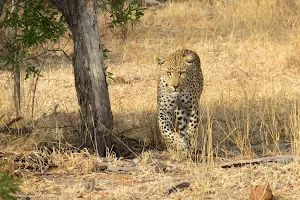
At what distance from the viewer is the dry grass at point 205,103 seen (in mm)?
6684

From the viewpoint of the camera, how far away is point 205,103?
10078 millimetres

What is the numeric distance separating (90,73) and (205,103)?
2676mm

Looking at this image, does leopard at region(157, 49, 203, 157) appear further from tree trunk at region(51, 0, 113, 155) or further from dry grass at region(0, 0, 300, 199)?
tree trunk at region(51, 0, 113, 155)

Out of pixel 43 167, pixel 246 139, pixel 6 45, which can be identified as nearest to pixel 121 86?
pixel 6 45

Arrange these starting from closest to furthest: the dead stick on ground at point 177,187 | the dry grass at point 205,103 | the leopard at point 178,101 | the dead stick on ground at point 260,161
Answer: the dead stick on ground at point 177,187 → the dry grass at point 205,103 → the dead stick on ground at point 260,161 → the leopard at point 178,101

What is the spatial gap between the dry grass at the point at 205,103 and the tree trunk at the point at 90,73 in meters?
0.31

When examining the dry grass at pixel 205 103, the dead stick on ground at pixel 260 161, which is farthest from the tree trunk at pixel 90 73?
the dead stick on ground at pixel 260 161

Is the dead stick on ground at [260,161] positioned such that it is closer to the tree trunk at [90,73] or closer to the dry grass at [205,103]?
the dry grass at [205,103]

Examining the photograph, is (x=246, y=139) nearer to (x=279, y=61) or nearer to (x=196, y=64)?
(x=196, y=64)

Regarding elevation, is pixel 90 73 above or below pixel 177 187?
above

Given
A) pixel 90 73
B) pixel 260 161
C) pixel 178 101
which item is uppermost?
pixel 90 73

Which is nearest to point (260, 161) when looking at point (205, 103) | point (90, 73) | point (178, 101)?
point (178, 101)

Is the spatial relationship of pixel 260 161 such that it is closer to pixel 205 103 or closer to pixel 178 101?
pixel 178 101

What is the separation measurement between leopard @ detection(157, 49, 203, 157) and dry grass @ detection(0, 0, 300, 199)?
0.69ft
